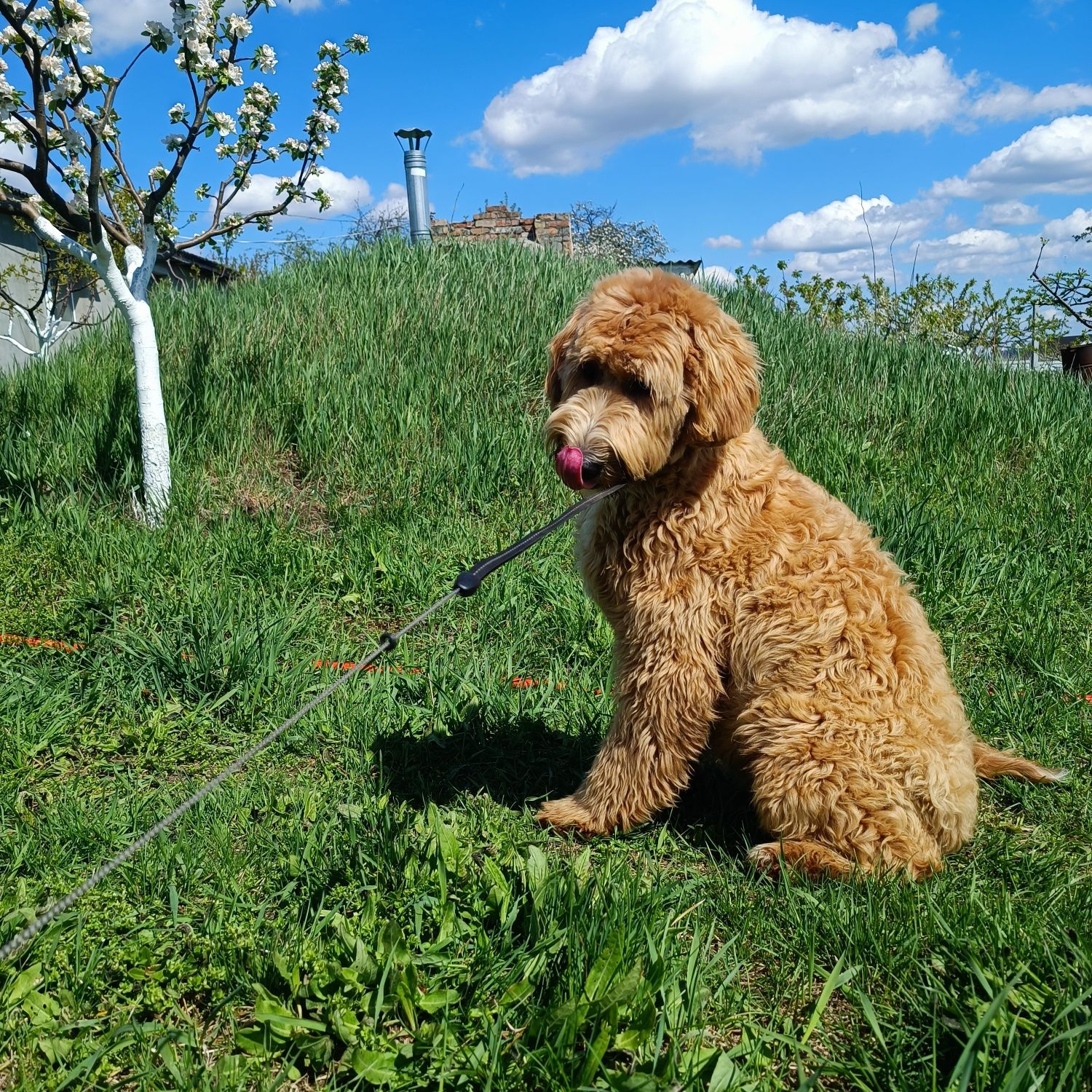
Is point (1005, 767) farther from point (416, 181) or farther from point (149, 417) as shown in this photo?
point (416, 181)

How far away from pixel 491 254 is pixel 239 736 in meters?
6.50

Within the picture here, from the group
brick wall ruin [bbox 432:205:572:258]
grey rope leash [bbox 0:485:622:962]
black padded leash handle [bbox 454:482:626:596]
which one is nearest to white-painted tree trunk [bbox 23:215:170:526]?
grey rope leash [bbox 0:485:622:962]

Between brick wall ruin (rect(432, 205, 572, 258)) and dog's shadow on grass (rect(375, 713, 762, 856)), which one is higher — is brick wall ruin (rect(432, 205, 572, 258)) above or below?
above

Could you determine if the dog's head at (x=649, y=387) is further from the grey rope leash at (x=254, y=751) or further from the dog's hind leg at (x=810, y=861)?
the dog's hind leg at (x=810, y=861)

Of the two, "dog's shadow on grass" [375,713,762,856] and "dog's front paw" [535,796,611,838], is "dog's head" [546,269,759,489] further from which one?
"dog's shadow on grass" [375,713,762,856]

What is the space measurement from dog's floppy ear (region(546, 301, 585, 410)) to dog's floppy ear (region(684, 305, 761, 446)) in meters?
0.41

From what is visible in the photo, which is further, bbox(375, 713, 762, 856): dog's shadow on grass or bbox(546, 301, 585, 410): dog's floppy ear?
bbox(375, 713, 762, 856): dog's shadow on grass

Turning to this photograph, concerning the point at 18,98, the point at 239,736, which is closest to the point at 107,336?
the point at 18,98

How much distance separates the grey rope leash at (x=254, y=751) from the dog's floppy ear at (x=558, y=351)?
0.42 metres

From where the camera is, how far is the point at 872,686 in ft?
8.52

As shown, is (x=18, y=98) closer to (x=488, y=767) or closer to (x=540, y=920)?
(x=488, y=767)

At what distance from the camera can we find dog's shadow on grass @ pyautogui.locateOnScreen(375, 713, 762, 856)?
10.3 feet

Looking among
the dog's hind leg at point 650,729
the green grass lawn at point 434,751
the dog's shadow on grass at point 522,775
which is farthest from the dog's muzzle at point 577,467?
the dog's shadow on grass at point 522,775

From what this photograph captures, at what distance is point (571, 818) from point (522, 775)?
46 centimetres
